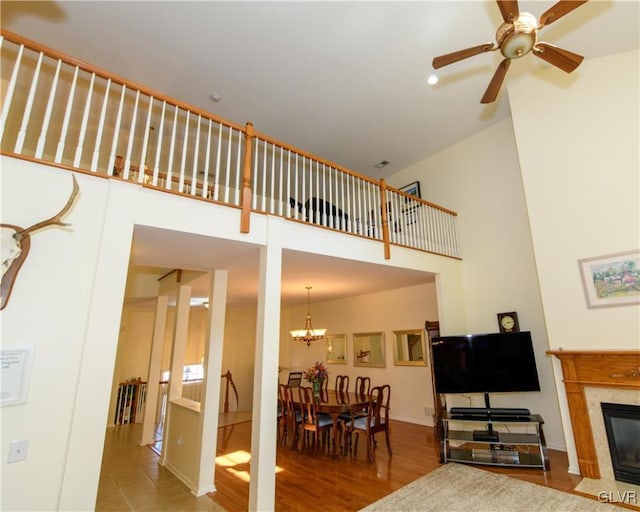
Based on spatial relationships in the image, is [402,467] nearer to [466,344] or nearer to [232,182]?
[466,344]

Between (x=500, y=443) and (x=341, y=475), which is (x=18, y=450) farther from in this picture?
(x=500, y=443)

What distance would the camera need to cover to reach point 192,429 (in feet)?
13.2

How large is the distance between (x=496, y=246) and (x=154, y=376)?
20.1ft

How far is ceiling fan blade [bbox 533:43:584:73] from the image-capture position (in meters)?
2.90

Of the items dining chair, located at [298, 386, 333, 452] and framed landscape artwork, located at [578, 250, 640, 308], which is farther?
dining chair, located at [298, 386, 333, 452]

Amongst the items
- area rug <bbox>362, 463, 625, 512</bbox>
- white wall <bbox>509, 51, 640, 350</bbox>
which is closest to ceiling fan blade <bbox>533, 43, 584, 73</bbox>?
white wall <bbox>509, 51, 640, 350</bbox>

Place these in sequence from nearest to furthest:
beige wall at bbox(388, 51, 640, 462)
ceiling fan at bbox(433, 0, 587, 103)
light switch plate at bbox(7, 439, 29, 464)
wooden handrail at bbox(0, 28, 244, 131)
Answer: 1. light switch plate at bbox(7, 439, 29, 464)
2. wooden handrail at bbox(0, 28, 244, 131)
3. ceiling fan at bbox(433, 0, 587, 103)
4. beige wall at bbox(388, 51, 640, 462)

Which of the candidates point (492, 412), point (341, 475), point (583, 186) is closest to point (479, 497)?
point (492, 412)

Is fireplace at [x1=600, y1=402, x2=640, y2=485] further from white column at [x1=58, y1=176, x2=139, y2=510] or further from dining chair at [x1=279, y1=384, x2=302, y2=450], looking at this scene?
white column at [x1=58, y1=176, x2=139, y2=510]

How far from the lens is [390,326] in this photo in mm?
6996

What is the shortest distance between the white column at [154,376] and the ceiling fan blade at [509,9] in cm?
612

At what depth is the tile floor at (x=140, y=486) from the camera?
11.3ft

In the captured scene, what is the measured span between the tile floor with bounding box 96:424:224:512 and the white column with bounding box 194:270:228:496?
0.71ft

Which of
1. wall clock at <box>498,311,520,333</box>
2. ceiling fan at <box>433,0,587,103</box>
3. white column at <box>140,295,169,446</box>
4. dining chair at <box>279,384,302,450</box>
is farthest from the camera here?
white column at <box>140,295,169,446</box>
